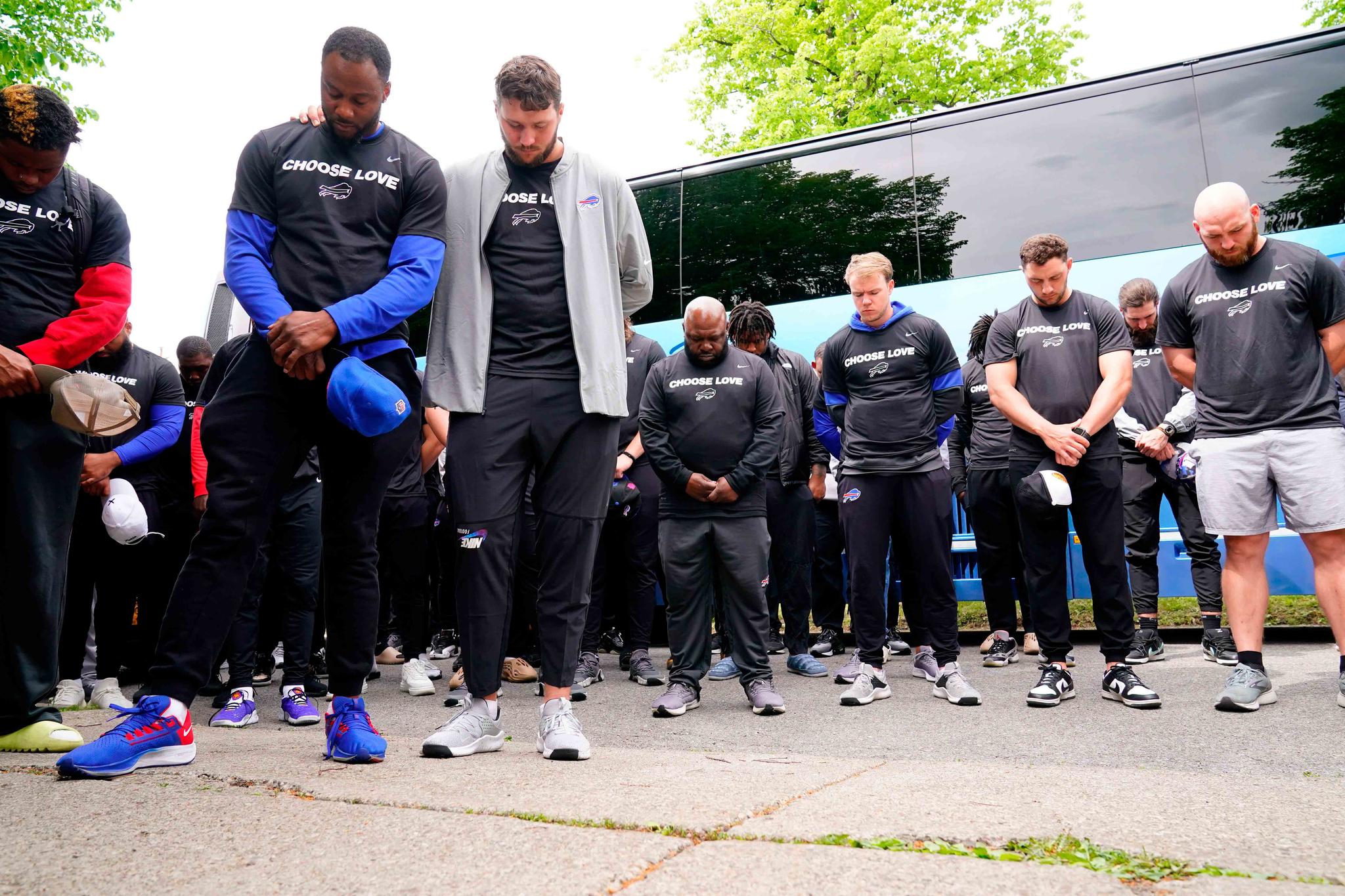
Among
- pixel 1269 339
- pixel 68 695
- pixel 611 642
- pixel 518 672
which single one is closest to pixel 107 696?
pixel 68 695

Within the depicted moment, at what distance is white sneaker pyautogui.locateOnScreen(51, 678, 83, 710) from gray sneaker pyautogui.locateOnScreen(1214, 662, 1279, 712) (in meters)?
5.25

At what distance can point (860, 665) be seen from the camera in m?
5.34

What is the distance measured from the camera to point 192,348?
22.0 ft

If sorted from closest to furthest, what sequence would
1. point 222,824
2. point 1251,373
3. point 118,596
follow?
point 222,824 < point 1251,373 < point 118,596

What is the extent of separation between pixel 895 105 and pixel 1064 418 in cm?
1476

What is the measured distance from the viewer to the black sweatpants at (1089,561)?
4977 mm

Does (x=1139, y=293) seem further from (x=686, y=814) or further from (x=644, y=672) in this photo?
(x=686, y=814)

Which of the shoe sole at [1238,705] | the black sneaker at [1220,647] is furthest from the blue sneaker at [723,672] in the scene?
the black sneaker at [1220,647]

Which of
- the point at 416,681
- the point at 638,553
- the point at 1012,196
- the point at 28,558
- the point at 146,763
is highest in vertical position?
the point at 1012,196

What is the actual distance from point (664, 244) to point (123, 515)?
6.33 m

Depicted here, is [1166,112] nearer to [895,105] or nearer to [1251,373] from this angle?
[1251,373]

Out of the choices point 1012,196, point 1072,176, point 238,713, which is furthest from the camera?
point 1012,196

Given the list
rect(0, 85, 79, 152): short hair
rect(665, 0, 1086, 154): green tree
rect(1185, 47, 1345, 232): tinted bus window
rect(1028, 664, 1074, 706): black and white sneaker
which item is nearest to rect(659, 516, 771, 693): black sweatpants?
rect(1028, 664, 1074, 706): black and white sneaker

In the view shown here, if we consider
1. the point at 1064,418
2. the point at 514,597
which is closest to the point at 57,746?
the point at 514,597
